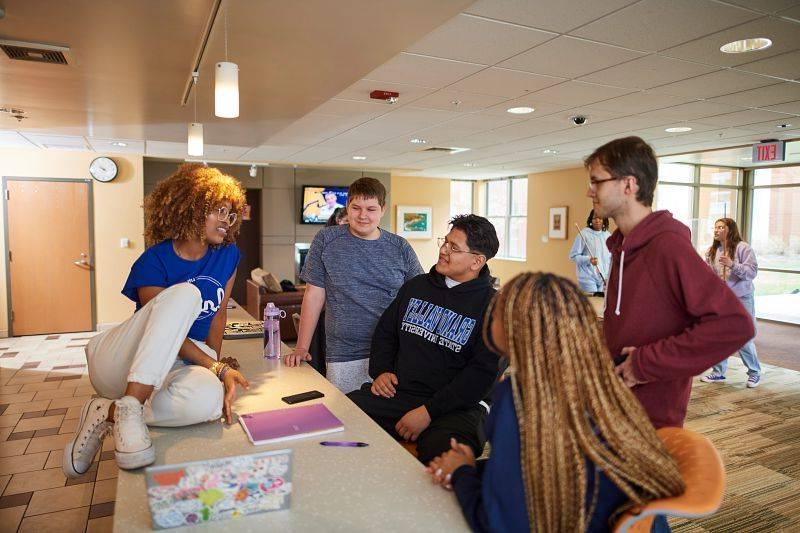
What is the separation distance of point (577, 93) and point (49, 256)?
274 inches

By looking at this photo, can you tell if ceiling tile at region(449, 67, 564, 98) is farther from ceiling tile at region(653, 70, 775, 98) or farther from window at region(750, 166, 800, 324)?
window at region(750, 166, 800, 324)

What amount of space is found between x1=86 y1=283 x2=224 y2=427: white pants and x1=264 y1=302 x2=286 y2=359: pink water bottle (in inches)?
29.1

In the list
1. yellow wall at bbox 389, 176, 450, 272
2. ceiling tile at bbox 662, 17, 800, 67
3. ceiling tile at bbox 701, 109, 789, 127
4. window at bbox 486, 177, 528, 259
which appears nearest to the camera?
ceiling tile at bbox 662, 17, 800, 67

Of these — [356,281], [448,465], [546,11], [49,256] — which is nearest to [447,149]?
[546,11]

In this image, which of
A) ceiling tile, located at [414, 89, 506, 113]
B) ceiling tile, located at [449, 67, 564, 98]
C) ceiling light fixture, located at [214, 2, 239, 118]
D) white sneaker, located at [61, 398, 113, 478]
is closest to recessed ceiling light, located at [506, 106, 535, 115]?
ceiling tile, located at [414, 89, 506, 113]

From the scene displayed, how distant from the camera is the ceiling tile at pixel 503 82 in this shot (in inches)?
150

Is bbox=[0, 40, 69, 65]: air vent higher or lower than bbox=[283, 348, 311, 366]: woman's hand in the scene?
higher

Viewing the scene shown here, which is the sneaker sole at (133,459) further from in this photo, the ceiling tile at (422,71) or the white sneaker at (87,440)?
the ceiling tile at (422,71)

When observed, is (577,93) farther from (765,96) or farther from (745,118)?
(745,118)

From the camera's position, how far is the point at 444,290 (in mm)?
A: 2281

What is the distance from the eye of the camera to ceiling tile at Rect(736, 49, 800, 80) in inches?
134

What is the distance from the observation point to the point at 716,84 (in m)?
4.02

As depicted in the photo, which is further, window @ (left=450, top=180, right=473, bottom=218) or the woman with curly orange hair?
window @ (left=450, top=180, right=473, bottom=218)

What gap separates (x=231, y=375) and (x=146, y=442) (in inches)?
18.9
